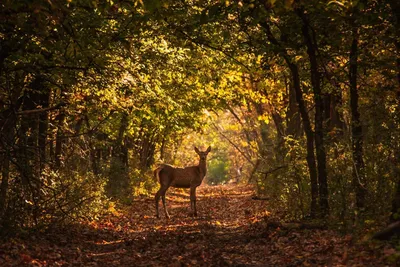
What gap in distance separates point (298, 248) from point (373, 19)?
4.44 metres

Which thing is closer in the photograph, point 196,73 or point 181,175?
point 196,73

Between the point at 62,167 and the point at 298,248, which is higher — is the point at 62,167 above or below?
above

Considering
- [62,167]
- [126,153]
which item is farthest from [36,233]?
[126,153]

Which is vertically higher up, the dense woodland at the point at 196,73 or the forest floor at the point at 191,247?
the dense woodland at the point at 196,73

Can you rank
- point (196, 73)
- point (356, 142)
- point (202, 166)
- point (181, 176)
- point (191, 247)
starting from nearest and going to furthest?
point (356, 142) < point (191, 247) < point (196, 73) < point (181, 176) < point (202, 166)

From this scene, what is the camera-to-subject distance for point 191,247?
11703 millimetres

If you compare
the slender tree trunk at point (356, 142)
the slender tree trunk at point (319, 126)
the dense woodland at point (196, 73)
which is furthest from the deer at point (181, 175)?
the slender tree trunk at point (356, 142)

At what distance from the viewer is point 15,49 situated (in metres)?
10.0

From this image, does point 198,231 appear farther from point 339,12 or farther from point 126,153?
point 126,153

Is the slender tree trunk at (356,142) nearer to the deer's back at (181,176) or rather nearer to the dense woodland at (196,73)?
the dense woodland at (196,73)

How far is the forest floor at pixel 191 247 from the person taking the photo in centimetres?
885

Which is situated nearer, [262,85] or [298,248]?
[298,248]

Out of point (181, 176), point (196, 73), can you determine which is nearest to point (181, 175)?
point (181, 176)

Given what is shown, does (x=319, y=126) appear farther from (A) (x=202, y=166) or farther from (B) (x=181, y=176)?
(B) (x=181, y=176)
